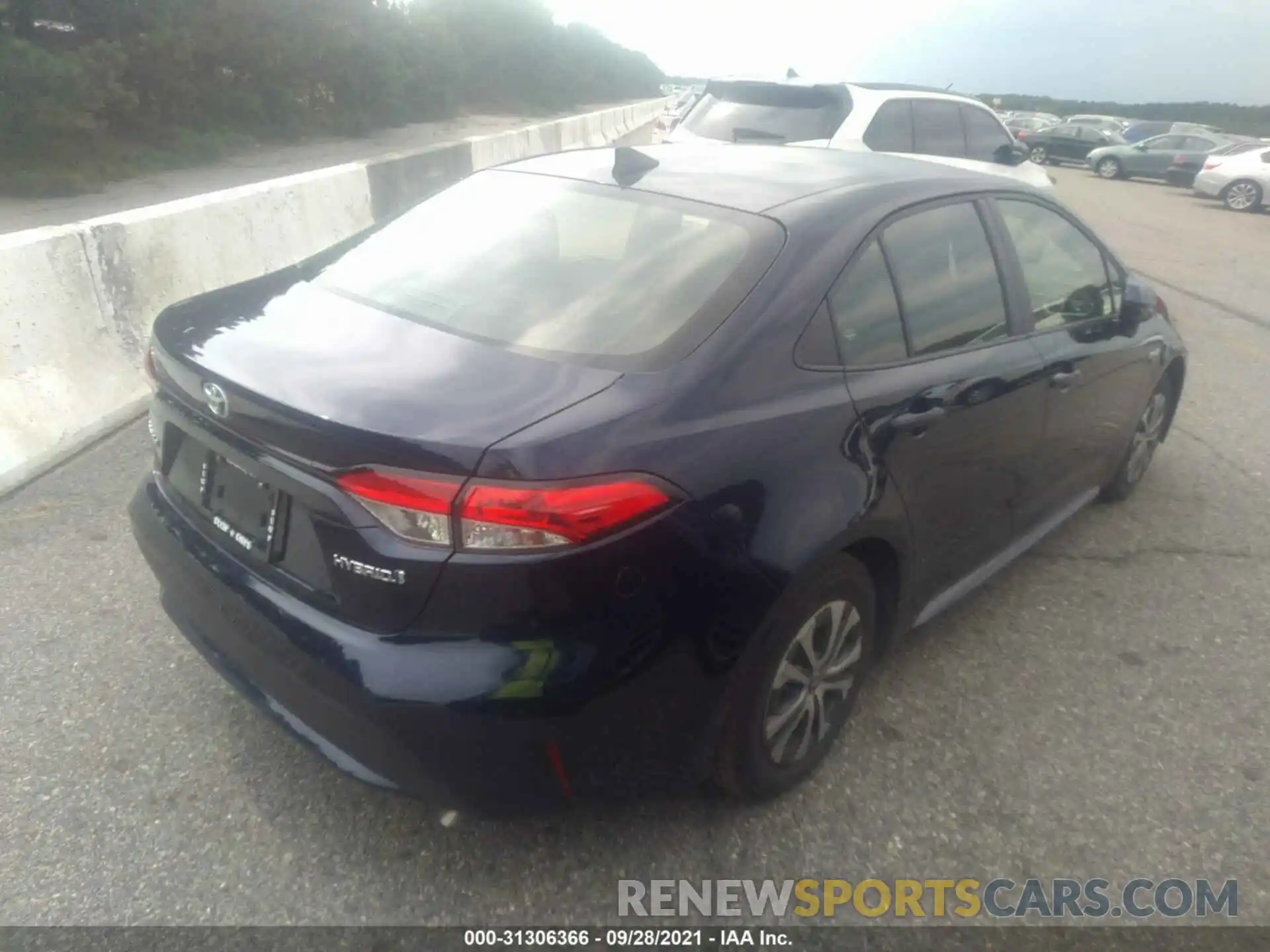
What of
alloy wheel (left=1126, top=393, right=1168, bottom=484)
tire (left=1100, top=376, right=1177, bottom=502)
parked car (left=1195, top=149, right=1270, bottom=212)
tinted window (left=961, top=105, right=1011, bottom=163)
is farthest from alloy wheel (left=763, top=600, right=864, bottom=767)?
parked car (left=1195, top=149, right=1270, bottom=212)

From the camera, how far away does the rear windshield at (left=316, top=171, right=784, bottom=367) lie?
241 centimetres

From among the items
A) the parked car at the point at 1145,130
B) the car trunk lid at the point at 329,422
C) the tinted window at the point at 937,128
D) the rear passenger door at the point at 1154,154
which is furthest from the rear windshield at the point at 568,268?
the parked car at the point at 1145,130

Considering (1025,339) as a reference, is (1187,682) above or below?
below

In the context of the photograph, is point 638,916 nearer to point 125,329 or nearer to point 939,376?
point 939,376

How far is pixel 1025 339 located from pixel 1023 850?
162cm

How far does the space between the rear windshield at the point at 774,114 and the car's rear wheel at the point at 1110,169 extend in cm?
2446

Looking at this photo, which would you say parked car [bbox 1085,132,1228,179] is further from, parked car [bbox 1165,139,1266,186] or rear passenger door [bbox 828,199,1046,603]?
rear passenger door [bbox 828,199,1046,603]

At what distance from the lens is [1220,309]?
9.71m

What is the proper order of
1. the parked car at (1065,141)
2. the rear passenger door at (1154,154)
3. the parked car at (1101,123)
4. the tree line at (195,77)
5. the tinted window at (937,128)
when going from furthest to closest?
the parked car at (1101,123)
the parked car at (1065,141)
the rear passenger door at (1154,154)
the tree line at (195,77)
the tinted window at (937,128)

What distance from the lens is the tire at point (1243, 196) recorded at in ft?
68.1

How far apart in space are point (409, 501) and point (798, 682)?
3.90ft

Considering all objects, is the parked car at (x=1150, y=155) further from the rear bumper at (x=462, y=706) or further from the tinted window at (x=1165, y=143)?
the rear bumper at (x=462, y=706)

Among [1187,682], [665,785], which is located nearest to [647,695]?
[665,785]

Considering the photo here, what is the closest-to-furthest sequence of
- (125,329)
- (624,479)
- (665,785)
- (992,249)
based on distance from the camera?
(624,479) < (665,785) < (992,249) < (125,329)
